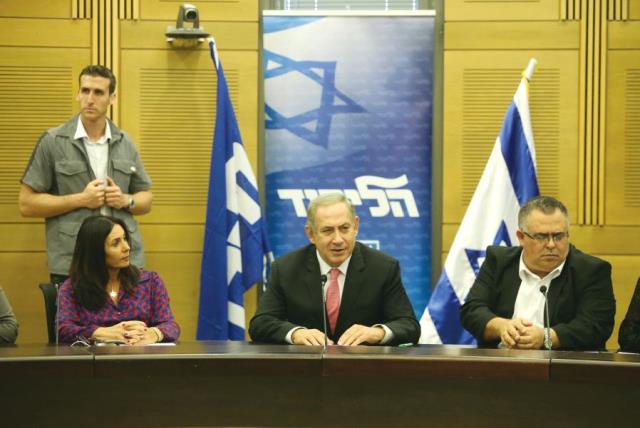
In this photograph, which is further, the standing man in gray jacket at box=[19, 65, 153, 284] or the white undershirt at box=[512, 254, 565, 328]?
the standing man in gray jacket at box=[19, 65, 153, 284]

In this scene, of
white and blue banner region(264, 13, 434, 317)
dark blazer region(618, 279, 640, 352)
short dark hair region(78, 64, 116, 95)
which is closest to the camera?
dark blazer region(618, 279, 640, 352)

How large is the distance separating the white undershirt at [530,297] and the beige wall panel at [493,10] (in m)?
2.37

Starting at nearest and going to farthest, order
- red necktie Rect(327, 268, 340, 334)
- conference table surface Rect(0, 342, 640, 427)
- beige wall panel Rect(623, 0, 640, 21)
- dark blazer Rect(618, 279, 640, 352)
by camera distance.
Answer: conference table surface Rect(0, 342, 640, 427) < dark blazer Rect(618, 279, 640, 352) < red necktie Rect(327, 268, 340, 334) < beige wall panel Rect(623, 0, 640, 21)

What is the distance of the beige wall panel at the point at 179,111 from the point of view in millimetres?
5629

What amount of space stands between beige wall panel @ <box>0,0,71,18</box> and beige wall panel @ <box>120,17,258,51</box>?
35cm

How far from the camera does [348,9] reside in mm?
5848

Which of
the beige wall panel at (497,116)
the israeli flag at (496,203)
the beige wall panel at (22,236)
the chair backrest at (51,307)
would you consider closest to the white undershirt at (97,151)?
the chair backrest at (51,307)

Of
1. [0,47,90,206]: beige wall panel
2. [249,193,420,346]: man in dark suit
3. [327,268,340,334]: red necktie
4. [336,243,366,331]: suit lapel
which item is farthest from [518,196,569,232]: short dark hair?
[0,47,90,206]: beige wall panel

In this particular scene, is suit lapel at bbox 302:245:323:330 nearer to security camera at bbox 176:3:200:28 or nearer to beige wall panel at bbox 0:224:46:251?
security camera at bbox 176:3:200:28

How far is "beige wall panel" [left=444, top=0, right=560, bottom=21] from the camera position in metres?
5.62

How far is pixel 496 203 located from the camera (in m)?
5.30

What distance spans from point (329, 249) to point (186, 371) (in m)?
1.09

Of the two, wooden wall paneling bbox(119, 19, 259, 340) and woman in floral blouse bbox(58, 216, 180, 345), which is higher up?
wooden wall paneling bbox(119, 19, 259, 340)

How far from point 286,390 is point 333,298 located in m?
1.00
